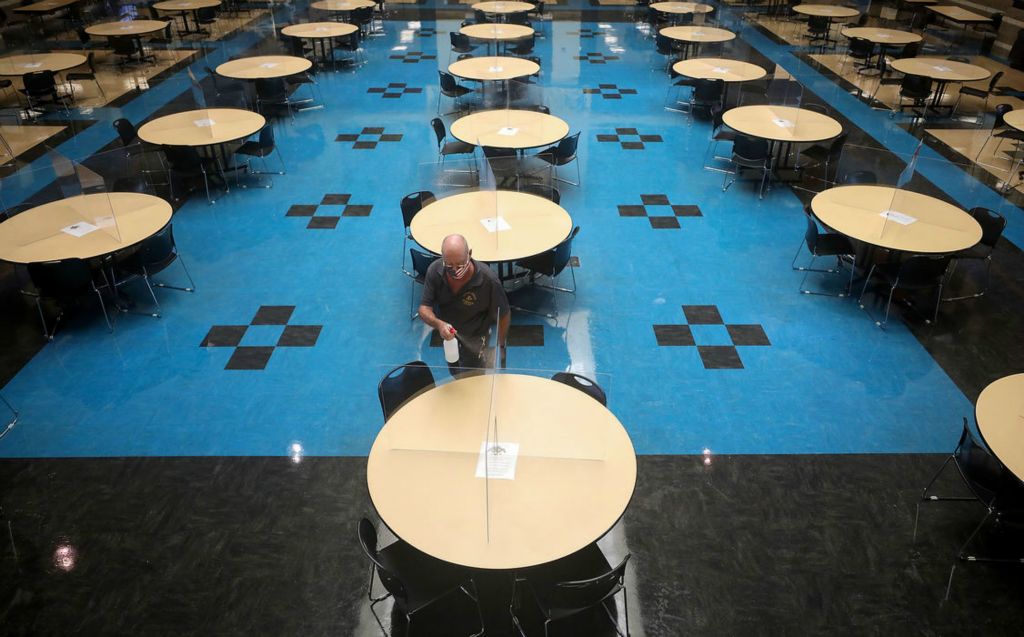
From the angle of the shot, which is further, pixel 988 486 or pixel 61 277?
pixel 61 277

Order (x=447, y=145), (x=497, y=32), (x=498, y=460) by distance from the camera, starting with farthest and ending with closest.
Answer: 1. (x=497, y=32)
2. (x=447, y=145)
3. (x=498, y=460)

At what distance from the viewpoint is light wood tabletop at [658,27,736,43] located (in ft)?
42.4

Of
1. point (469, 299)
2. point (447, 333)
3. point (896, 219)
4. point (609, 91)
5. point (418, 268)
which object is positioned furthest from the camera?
point (609, 91)

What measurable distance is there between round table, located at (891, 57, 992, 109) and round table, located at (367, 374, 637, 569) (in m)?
10.2

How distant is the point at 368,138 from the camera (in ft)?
33.7

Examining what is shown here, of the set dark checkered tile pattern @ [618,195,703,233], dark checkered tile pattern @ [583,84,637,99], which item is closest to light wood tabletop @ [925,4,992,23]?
dark checkered tile pattern @ [583,84,637,99]

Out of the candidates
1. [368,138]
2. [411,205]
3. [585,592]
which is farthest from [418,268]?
[368,138]

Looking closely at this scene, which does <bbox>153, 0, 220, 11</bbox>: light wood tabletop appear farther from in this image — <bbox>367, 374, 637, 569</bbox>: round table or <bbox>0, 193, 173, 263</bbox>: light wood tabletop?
<bbox>367, 374, 637, 569</bbox>: round table

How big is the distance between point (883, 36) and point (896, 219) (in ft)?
30.5

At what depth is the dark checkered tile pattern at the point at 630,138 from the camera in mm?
9977

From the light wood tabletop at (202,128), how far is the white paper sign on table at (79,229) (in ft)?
6.88

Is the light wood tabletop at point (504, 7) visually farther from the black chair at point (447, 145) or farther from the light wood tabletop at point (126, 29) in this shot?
the black chair at point (447, 145)

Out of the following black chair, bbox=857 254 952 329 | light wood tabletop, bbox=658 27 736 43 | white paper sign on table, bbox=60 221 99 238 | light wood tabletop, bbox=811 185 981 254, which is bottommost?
black chair, bbox=857 254 952 329

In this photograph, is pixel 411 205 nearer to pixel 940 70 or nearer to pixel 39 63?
pixel 39 63
